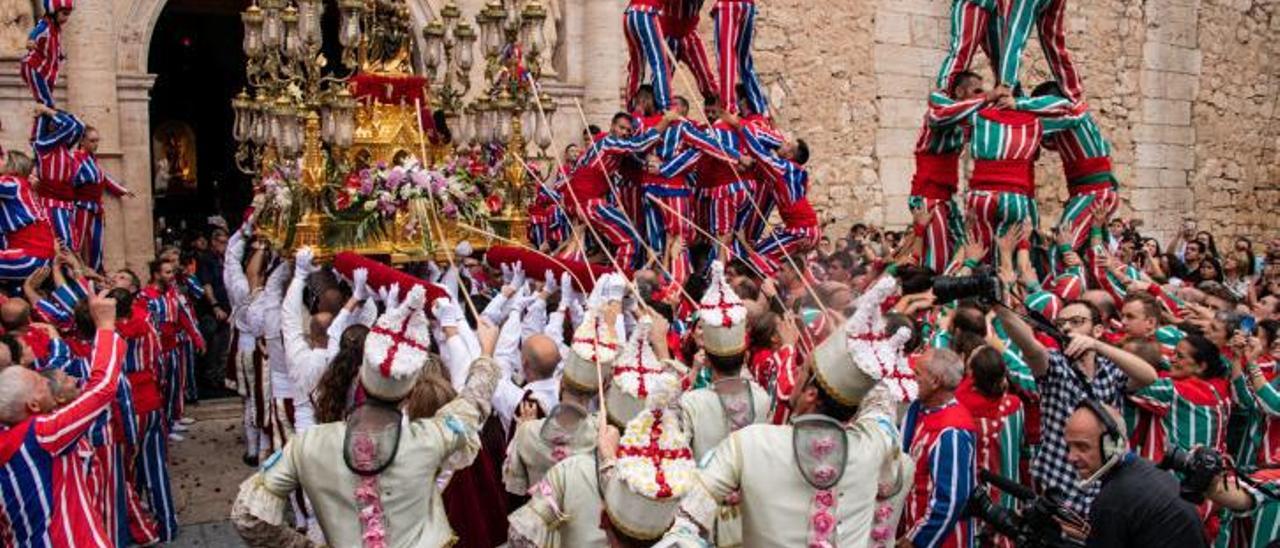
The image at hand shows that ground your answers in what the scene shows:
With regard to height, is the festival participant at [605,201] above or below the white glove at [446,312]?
above

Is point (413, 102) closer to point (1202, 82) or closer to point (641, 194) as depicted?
point (641, 194)

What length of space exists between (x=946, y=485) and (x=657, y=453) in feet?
5.31

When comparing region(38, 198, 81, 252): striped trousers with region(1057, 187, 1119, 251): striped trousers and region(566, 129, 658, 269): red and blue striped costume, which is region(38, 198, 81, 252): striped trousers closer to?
region(566, 129, 658, 269): red and blue striped costume

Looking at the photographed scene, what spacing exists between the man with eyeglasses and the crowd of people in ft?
0.05

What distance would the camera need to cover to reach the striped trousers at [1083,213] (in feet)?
27.2

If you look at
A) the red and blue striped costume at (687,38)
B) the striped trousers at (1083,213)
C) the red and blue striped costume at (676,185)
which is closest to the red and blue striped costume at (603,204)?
the red and blue striped costume at (676,185)

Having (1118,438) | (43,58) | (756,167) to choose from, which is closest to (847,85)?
(756,167)

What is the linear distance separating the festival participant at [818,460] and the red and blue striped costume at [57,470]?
2.87 m

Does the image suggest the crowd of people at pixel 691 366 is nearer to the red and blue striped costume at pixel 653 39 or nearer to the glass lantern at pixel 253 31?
the red and blue striped costume at pixel 653 39

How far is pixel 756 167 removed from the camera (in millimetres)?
9406

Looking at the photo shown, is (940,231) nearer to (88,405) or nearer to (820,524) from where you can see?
(820,524)

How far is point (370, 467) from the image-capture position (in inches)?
159

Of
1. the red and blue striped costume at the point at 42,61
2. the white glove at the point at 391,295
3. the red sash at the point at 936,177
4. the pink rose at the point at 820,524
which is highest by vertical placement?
the red and blue striped costume at the point at 42,61

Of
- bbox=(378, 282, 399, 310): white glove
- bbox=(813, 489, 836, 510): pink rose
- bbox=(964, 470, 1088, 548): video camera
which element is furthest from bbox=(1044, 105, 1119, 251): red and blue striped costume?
bbox=(813, 489, 836, 510): pink rose
